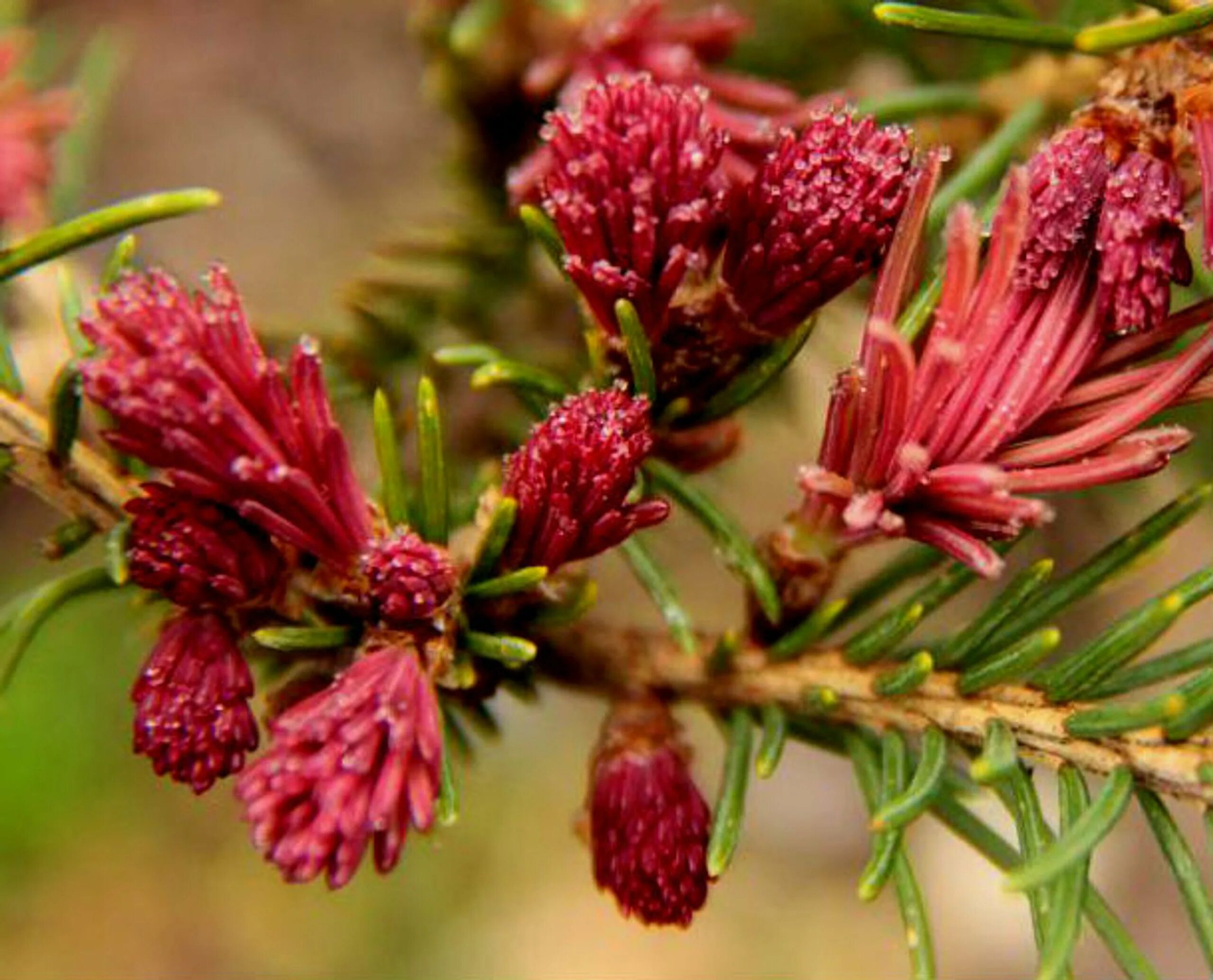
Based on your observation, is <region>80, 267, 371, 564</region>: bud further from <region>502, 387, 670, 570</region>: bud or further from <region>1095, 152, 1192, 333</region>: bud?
<region>1095, 152, 1192, 333</region>: bud

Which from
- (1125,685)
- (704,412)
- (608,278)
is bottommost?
(1125,685)

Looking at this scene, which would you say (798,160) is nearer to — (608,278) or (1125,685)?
(608,278)

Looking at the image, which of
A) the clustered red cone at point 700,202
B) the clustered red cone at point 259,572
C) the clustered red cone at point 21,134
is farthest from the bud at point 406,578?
the clustered red cone at point 21,134

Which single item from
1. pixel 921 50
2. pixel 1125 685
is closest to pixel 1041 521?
pixel 1125 685

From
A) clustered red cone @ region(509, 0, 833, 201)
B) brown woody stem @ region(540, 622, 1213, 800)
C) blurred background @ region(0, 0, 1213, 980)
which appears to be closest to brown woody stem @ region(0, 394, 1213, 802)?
brown woody stem @ region(540, 622, 1213, 800)

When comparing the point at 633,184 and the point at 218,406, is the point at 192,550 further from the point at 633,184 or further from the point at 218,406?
the point at 633,184

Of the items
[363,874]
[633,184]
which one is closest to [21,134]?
[633,184]

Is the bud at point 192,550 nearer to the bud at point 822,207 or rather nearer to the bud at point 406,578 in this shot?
the bud at point 406,578
